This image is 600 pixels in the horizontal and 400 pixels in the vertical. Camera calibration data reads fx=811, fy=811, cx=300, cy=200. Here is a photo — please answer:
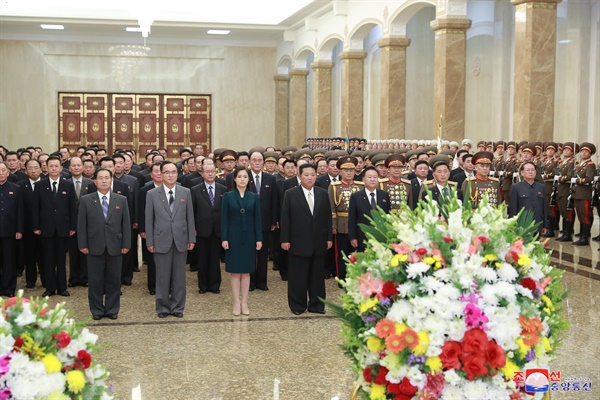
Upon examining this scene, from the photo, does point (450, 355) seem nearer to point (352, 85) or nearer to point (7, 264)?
point (7, 264)

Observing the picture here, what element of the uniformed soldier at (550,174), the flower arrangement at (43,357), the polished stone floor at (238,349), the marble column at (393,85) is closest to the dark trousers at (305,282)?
the polished stone floor at (238,349)

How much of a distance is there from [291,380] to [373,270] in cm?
265

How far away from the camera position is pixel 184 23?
96.0 ft

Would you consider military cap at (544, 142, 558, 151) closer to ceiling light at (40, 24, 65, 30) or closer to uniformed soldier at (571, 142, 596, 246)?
uniformed soldier at (571, 142, 596, 246)

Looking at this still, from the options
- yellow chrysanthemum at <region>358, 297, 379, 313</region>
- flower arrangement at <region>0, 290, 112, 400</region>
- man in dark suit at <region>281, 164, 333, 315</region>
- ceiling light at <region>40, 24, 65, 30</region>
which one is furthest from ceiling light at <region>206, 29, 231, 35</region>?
flower arrangement at <region>0, 290, 112, 400</region>

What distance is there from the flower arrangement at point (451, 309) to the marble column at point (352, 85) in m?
19.8

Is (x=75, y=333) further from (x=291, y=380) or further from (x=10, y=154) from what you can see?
(x=10, y=154)

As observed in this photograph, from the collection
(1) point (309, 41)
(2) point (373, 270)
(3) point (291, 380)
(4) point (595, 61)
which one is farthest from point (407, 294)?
(1) point (309, 41)

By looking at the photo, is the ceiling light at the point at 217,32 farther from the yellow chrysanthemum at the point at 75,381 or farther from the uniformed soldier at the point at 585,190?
the yellow chrysanthemum at the point at 75,381

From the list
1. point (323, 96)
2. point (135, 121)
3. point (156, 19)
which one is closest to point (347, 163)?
point (323, 96)

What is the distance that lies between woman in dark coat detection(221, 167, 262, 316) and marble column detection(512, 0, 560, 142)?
774 centimetres

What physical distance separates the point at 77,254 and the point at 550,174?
8683 mm

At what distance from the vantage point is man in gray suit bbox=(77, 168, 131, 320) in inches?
333

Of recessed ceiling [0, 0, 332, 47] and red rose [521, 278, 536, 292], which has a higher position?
recessed ceiling [0, 0, 332, 47]
